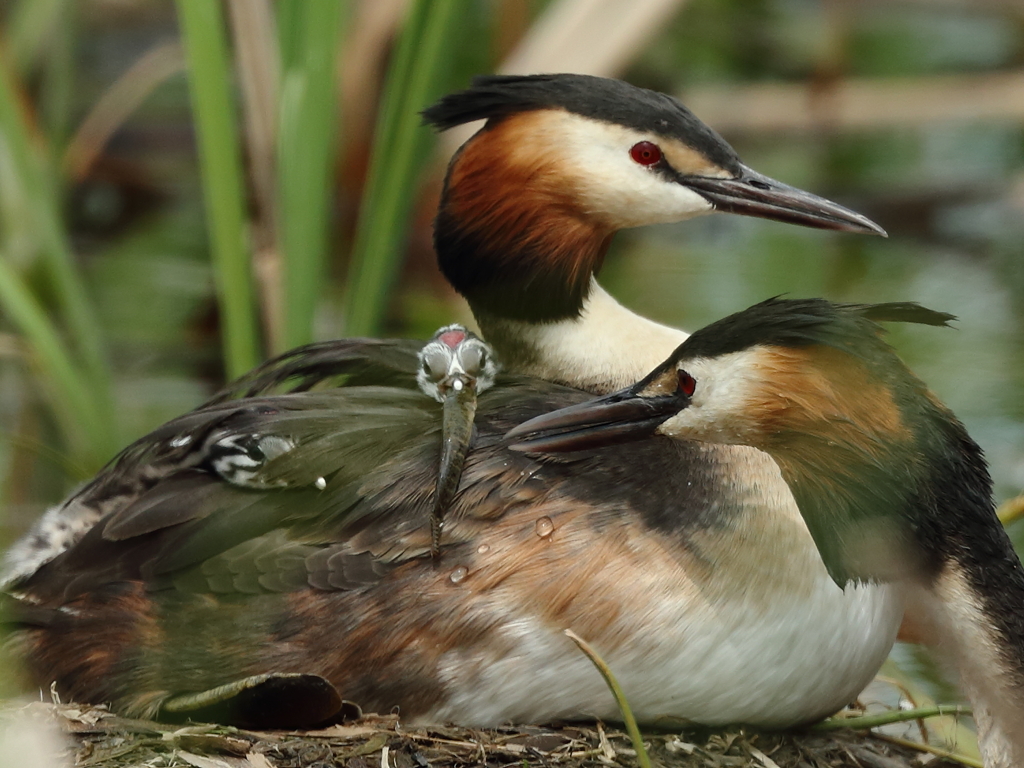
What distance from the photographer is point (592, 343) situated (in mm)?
3873

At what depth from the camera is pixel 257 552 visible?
3.42m

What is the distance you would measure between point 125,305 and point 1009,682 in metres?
4.93

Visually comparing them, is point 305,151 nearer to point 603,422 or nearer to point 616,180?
point 616,180

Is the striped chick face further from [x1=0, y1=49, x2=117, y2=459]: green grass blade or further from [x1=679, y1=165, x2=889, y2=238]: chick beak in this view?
[x1=0, y1=49, x2=117, y2=459]: green grass blade

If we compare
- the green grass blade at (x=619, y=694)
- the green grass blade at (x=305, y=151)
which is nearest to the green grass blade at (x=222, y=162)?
the green grass blade at (x=305, y=151)

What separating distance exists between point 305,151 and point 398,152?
10.9 inches

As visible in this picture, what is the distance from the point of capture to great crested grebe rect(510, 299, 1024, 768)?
3.17 metres

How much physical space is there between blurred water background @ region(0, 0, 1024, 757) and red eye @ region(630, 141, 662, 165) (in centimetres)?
102

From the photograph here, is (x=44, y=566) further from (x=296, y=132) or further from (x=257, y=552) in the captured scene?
(x=296, y=132)

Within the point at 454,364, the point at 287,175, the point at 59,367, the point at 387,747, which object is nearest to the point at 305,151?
the point at 287,175

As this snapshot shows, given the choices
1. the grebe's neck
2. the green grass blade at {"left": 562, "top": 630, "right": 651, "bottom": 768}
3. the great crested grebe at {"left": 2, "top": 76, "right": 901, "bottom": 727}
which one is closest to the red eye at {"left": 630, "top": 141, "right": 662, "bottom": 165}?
the great crested grebe at {"left": 2, "top": 76, "right": 901, "bottom": 727}

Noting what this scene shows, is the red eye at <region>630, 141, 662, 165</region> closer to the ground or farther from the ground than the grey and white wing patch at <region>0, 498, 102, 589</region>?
farther from the ground

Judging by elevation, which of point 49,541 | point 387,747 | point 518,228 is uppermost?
point 518,228

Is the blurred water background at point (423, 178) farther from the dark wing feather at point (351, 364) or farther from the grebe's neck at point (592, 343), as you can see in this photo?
the grebe's neck at point (592, 343)
